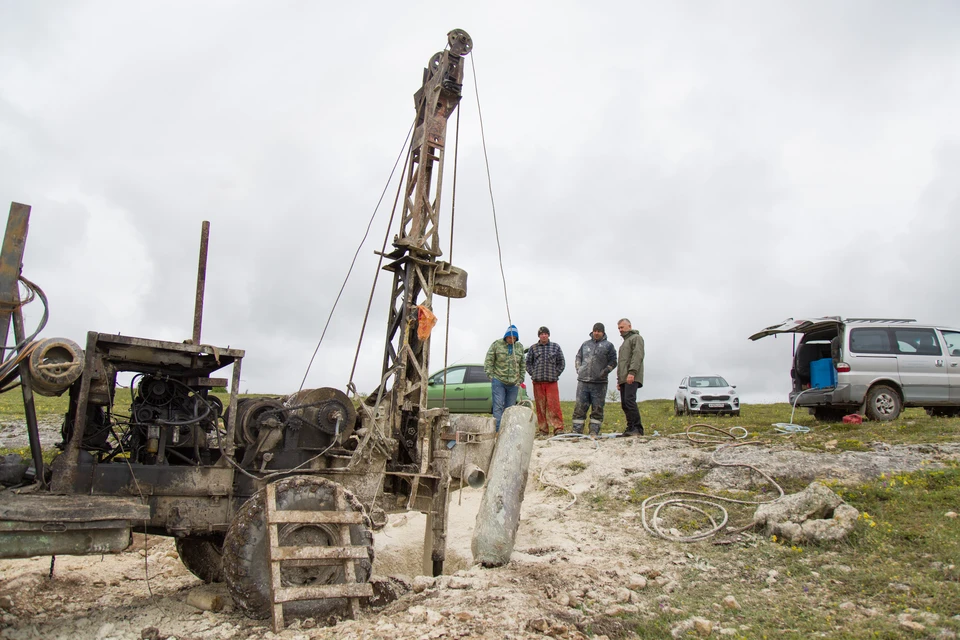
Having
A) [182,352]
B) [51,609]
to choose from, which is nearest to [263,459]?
[182,352]

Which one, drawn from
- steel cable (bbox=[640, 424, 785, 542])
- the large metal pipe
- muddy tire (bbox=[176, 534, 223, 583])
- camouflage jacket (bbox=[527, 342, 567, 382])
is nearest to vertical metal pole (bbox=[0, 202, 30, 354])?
muddy tire (bbox=[176, 534, 223, 583])

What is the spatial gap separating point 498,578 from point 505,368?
571 cm

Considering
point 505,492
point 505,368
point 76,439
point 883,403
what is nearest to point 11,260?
point 76,439

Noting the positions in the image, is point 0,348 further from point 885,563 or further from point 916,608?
point 885,563

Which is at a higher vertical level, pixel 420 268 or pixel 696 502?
pixel 420 268

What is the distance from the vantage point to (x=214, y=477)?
18.4ft

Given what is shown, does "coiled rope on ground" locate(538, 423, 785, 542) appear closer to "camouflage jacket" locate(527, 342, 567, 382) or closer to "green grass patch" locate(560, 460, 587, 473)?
"green grass patch" locate(560, 460, 587, 473)

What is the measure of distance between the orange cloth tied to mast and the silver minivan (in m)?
7.86

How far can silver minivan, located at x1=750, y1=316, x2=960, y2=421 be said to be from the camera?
12203mm

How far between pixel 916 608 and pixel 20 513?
586 cm

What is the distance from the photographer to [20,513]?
14.6ft

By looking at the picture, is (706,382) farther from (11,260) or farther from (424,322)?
(11,260)

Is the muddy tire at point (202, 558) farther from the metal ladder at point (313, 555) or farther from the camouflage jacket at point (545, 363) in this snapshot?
the camouflage jacket at point (545, 363)

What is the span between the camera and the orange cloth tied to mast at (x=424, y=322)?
786 centimetres
